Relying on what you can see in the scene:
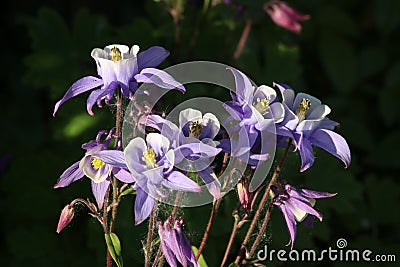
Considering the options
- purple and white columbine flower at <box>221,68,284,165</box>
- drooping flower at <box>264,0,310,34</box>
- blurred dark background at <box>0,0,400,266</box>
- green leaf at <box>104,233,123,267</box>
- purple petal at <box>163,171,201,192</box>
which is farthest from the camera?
drooping flower at <box>264,0,310,34</box>

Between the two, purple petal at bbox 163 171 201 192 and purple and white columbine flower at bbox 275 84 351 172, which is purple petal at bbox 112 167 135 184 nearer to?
purple petal at bbox 163 171 201 192

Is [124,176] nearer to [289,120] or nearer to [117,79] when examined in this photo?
[117,79]

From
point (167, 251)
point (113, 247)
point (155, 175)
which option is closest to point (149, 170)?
point (155, 175)

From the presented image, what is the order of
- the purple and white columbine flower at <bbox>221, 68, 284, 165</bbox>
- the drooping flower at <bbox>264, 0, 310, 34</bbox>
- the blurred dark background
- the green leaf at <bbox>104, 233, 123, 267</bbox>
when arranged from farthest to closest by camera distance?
the drooping flower at <bbox>264, 0, 310, 34</bbox> < the blurred dark background < the green leaf at <bbox>104, 233, 123, 267</bbox> < the purple and white columbine flower at <bbox>221, 68, 284, 165</bbox>

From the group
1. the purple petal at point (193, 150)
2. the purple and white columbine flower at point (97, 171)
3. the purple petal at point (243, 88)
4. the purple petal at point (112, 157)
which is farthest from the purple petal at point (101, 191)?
the purple petal at point (243, 88)

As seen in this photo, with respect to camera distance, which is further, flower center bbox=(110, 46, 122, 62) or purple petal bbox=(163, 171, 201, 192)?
flower center bbox=(110, 46, 122, 62)

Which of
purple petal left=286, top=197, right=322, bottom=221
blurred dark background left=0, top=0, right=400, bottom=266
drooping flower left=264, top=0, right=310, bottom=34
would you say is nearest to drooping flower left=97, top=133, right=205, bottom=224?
purple petal left=286, top=197, right=322, bottom=221
